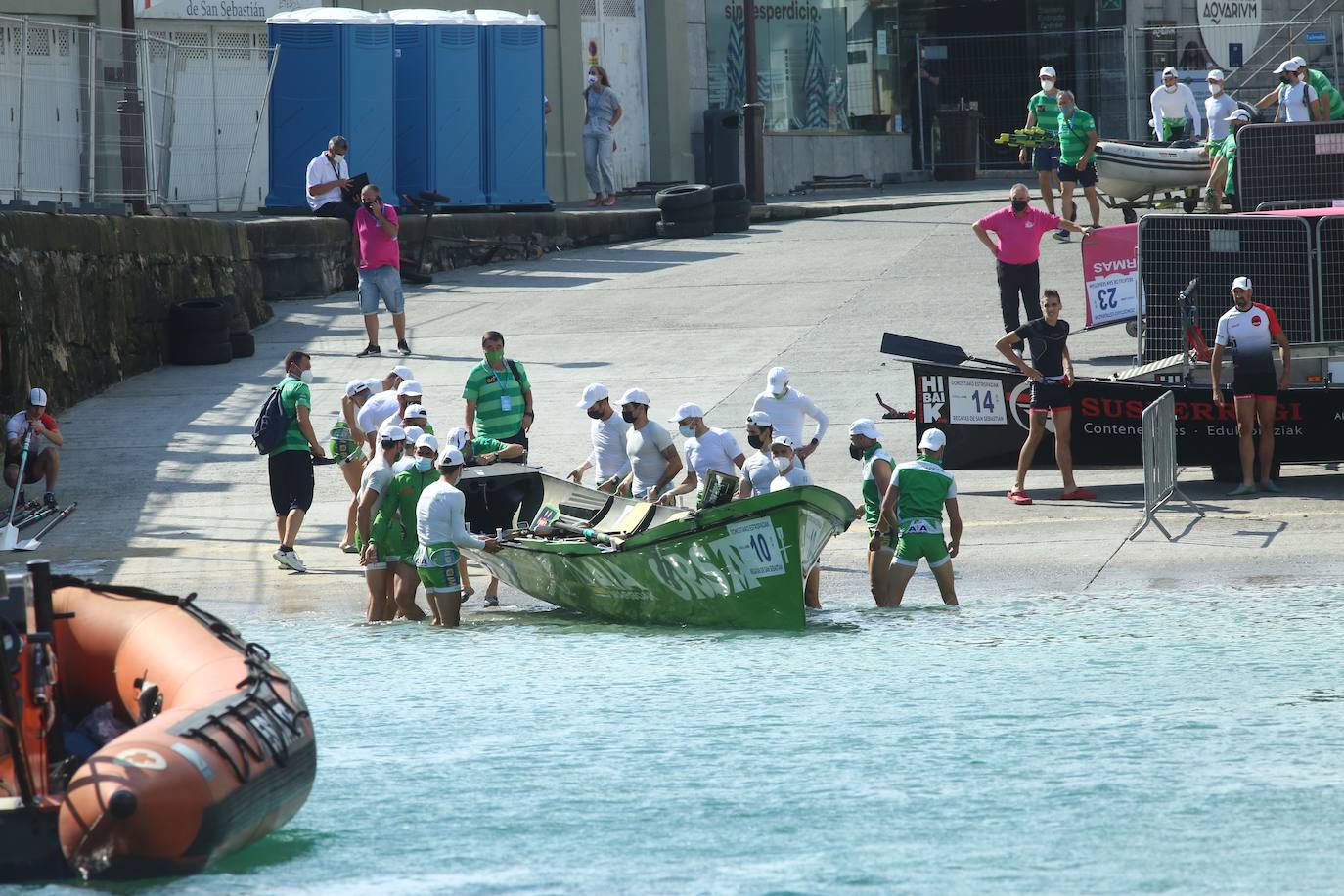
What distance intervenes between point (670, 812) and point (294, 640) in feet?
15.5

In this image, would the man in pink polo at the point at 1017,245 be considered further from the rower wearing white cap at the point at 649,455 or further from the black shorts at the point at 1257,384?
the rower wearing white cap at the point at 649,455

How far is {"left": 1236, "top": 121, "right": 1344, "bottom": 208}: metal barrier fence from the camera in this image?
18.5 m

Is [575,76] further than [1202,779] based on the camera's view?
Yes

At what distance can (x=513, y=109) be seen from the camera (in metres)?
28.9

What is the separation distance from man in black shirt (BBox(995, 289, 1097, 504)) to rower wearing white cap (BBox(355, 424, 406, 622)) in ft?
17.8

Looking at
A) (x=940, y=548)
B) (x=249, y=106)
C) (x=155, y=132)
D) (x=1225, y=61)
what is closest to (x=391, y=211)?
(x=155, y=132)

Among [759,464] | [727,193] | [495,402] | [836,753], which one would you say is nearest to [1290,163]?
[759,464]

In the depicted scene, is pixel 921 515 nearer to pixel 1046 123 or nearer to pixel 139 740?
pixel 139 740

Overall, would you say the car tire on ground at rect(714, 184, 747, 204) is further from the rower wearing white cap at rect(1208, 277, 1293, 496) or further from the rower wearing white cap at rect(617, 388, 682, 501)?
the rower wearing white cap at rect(617, 388, 682, 501)

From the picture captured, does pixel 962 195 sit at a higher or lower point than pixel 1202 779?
higher

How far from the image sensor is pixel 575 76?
106 ft

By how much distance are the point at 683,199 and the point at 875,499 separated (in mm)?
16470

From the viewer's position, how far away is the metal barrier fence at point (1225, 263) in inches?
659

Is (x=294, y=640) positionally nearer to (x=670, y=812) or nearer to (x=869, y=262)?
(x=670, y=812)
